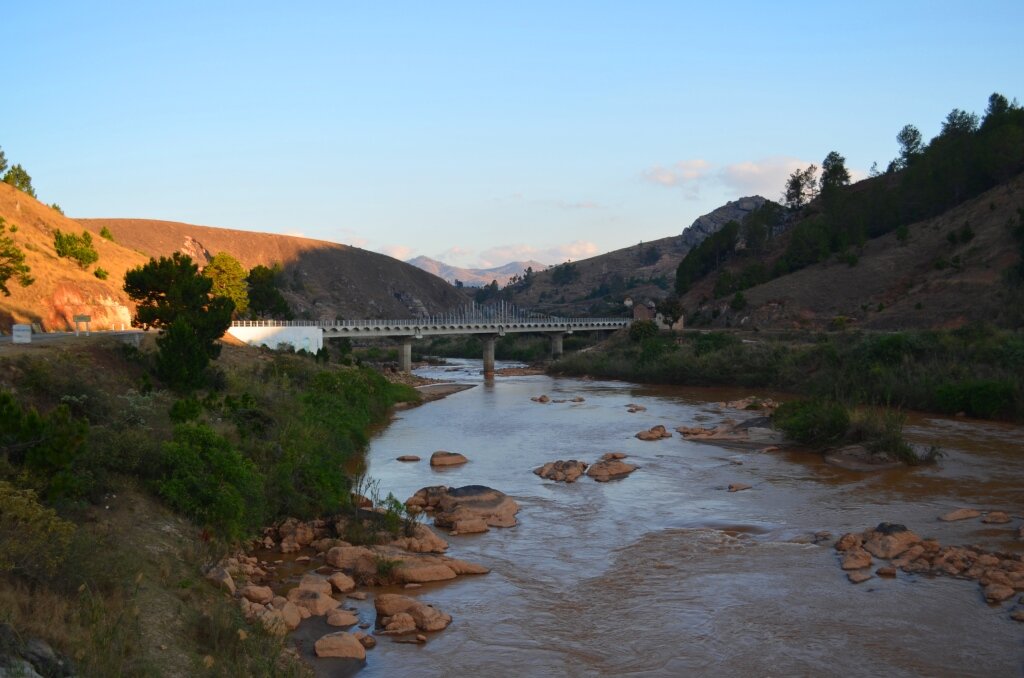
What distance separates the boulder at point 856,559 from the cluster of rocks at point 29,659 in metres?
16.3

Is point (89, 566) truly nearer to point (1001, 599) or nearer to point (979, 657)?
point (979, 657)

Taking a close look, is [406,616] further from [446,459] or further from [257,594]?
[446,459]

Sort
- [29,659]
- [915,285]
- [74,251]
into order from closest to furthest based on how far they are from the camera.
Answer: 1. [29,659]
2. [74,251]
3. [915,285]

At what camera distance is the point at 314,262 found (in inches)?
6585

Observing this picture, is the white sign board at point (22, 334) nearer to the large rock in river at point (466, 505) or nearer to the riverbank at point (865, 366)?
the large rock in river at point (466, 505)

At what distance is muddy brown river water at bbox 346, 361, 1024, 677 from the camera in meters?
14.6

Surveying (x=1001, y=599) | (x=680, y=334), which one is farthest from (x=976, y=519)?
(x=680, y=334)

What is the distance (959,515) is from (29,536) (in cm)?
2280

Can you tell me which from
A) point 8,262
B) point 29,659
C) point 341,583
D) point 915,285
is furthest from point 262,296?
point 29,659

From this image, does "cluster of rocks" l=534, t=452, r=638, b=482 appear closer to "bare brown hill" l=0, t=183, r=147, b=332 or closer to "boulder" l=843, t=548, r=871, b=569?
"boulder" l=843, t=548, r=871, b=569

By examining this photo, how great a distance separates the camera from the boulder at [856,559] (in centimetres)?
1920

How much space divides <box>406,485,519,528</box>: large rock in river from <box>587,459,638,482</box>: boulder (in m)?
5.07

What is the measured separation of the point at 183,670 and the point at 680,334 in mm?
73663

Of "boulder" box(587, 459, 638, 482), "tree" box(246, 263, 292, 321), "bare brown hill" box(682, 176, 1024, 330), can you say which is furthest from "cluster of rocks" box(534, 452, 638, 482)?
"tree" box(246, 263, 292, 321)
